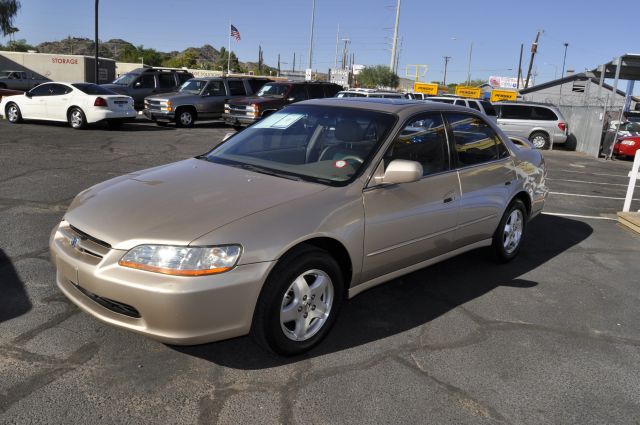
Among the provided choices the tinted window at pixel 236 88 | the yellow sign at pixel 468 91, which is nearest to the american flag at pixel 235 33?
the yellow sign at pixel 468 91

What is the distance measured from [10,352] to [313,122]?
2.72 m

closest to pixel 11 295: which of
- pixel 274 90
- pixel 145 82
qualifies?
pixel 274 90

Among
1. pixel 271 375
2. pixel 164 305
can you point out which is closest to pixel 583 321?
pixel 271 375

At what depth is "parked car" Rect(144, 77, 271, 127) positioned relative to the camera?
17766mm

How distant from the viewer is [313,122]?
14.2 ft

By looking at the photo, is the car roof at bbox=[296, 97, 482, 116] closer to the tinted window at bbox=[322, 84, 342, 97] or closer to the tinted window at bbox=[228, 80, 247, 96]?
the tinted window at bbox=[322, 84, 342, 97]

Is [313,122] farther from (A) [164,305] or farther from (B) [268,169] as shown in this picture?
(A) [164,305]

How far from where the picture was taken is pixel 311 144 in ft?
13.6

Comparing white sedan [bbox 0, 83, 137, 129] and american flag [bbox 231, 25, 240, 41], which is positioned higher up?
american flag [bbox 231, 25, 240, 41]

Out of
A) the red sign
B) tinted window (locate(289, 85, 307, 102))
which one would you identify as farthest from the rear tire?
the red sign

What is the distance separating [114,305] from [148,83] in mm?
19964

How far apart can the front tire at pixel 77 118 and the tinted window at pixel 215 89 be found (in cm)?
482

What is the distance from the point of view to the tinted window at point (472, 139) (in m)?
4.61

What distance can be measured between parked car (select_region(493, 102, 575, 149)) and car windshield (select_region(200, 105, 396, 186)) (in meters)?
16.8
